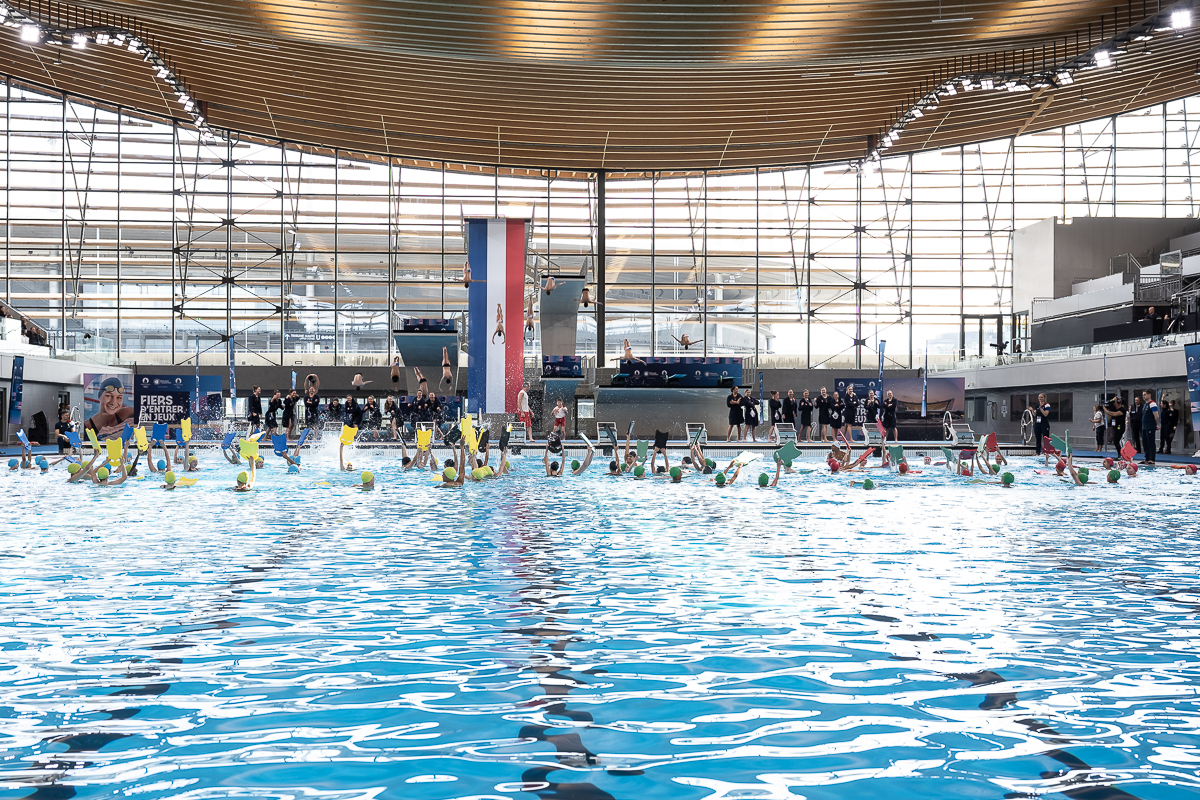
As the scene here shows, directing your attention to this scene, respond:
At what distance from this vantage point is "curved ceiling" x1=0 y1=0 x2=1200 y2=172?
64.5ft

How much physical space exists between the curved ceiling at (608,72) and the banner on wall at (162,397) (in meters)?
7.53

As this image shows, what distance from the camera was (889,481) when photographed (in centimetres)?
1489

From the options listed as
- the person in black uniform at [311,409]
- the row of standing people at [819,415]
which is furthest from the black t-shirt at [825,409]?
the person in black uniform at [311,409]

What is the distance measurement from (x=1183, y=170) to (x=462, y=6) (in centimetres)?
2301

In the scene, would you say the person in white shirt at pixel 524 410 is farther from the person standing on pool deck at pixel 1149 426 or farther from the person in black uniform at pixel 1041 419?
the person standing on pool deck at pixel 1149 426

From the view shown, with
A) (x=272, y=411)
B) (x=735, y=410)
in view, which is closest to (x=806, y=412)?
(x=735, y=410)

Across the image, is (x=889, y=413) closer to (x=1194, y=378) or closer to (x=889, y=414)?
(x=889, y=414)

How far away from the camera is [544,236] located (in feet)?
108

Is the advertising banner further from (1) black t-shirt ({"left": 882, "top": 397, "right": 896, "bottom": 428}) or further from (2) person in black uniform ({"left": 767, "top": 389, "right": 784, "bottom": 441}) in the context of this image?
(2) person in black uniform ({"left": 767, "top": 389, "right": 784, "bottom": 441})

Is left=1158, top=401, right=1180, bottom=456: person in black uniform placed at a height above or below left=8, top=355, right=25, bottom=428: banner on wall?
below

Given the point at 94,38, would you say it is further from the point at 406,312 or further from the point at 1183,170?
the point at 1183,170

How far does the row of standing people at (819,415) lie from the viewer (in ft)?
80.8

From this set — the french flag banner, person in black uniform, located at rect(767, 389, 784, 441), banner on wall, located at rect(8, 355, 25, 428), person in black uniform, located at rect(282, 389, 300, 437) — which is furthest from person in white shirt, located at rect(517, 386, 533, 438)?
banner on wall, located at rect(8, 355, 25, 428)

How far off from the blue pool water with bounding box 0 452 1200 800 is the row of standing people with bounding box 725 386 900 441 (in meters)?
16.0
